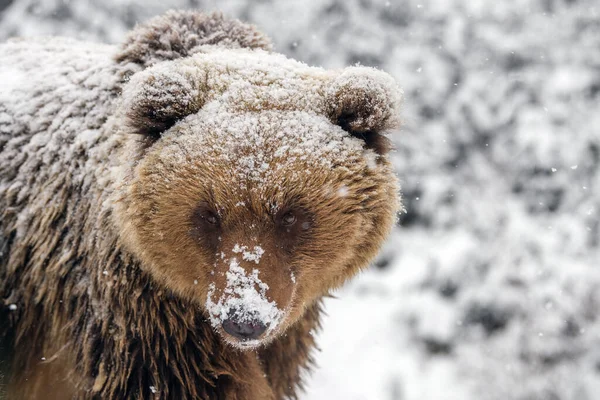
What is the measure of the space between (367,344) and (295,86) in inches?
164

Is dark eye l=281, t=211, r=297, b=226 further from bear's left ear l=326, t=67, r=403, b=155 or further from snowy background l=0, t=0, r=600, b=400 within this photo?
snowy background l=0, t=0, r=600, b=400

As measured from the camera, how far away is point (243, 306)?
201 cm

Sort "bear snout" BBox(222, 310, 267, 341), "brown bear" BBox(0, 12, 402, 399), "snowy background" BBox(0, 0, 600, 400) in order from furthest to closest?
"snowy background" BBox(0, 0, 600, 400)
"brown bear" BBox(0, 12, 402, 399)
"bear snout" BBox(222, 310, 267, 341)

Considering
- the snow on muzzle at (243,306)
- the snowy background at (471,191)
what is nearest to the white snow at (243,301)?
the snow on muzzle at (243,306)

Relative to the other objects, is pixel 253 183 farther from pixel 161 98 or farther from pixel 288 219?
pixel 161 98

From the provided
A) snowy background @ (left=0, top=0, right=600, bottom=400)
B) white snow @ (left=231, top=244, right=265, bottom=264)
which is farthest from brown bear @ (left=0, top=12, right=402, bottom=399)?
snowy background @ (left=0, top=0, right=600, bottom=400)

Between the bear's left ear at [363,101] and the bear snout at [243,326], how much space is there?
31.1 inches

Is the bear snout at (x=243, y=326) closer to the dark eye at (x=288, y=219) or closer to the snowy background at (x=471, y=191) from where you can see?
the dark eye at (x=288, y=219)

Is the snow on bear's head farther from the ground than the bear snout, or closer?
farther from the ground

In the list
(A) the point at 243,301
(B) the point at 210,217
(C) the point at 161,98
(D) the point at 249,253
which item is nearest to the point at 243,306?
(A) the point at 243,301

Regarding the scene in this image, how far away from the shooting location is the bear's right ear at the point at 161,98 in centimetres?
219

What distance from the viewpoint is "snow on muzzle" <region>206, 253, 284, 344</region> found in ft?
6.60

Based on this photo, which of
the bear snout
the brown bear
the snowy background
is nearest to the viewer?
the bear snout

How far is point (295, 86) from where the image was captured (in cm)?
234
